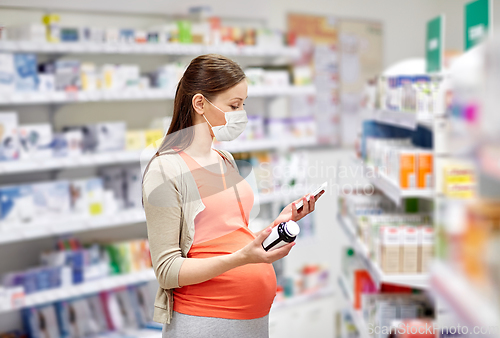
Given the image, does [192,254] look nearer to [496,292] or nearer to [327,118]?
[496,292]

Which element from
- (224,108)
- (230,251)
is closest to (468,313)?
(230,251)

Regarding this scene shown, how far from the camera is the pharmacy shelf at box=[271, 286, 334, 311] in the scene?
163 inches

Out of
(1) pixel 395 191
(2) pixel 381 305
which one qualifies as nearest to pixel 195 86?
(1) pixel 395 191

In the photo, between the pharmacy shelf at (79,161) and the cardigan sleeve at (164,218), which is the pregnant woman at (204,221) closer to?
the cardigan sleeve at (164,218)

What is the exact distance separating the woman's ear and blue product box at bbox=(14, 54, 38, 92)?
1.97 meters

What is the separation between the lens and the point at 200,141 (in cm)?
158

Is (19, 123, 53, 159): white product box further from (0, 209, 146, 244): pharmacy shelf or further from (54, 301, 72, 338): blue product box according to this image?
(54, 301, 72, 338): blue product box

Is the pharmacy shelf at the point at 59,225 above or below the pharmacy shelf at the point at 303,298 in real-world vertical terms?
above

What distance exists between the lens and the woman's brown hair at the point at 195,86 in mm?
1501

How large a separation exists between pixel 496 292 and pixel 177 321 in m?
0.98

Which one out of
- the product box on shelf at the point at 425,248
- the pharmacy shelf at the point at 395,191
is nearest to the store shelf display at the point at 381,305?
the product box on shelf at the point at 425,248

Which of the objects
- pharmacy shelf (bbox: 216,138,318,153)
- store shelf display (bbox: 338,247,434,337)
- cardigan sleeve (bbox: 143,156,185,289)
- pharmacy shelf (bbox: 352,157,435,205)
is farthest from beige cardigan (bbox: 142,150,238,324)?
pharmacy shelf (bbox: 216,138,318,153)

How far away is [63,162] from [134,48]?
35.0 inches

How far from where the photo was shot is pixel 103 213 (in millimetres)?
3428
